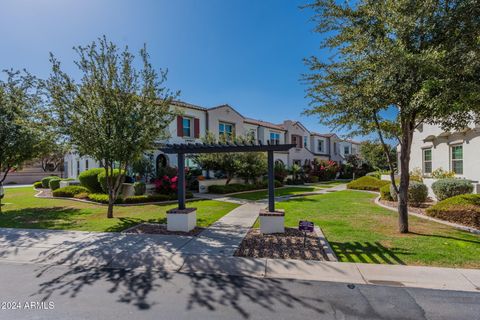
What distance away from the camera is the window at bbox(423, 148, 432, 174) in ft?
54.0

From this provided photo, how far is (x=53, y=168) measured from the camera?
44406 millimetres

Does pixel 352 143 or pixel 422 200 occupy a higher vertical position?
pixel 352 143

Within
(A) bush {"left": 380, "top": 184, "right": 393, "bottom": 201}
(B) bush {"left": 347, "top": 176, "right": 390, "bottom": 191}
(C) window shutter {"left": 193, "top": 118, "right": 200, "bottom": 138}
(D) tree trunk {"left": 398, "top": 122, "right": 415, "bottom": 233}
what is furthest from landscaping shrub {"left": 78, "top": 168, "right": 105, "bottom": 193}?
(B) bush {"left": 347, "top": 176, "right": 390, "bottom": 191}

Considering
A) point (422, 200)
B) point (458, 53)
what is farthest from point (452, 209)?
point (458, 53)

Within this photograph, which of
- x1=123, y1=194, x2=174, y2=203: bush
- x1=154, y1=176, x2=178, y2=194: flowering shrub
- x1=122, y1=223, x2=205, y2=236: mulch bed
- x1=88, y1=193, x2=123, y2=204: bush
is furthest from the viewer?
x1=154, y1=176, x2=178, y2=194: flowering shrub

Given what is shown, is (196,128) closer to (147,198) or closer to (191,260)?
(147,198)

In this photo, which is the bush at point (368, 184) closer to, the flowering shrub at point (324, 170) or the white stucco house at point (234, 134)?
the white stucco house at point (234, 134)

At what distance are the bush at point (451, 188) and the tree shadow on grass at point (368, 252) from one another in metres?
7.73

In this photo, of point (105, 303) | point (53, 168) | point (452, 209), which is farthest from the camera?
point (53, 168)

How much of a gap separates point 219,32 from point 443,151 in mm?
13847

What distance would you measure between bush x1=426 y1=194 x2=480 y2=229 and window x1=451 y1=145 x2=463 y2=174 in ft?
18.3

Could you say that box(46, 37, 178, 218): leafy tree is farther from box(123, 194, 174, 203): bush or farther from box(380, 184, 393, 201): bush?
box(380, 184, 393, 201): bush

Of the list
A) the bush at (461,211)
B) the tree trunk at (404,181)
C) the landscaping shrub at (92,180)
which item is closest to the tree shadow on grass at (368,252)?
the tree trunk at (404,181)

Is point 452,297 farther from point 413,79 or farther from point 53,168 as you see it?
point 53,168
